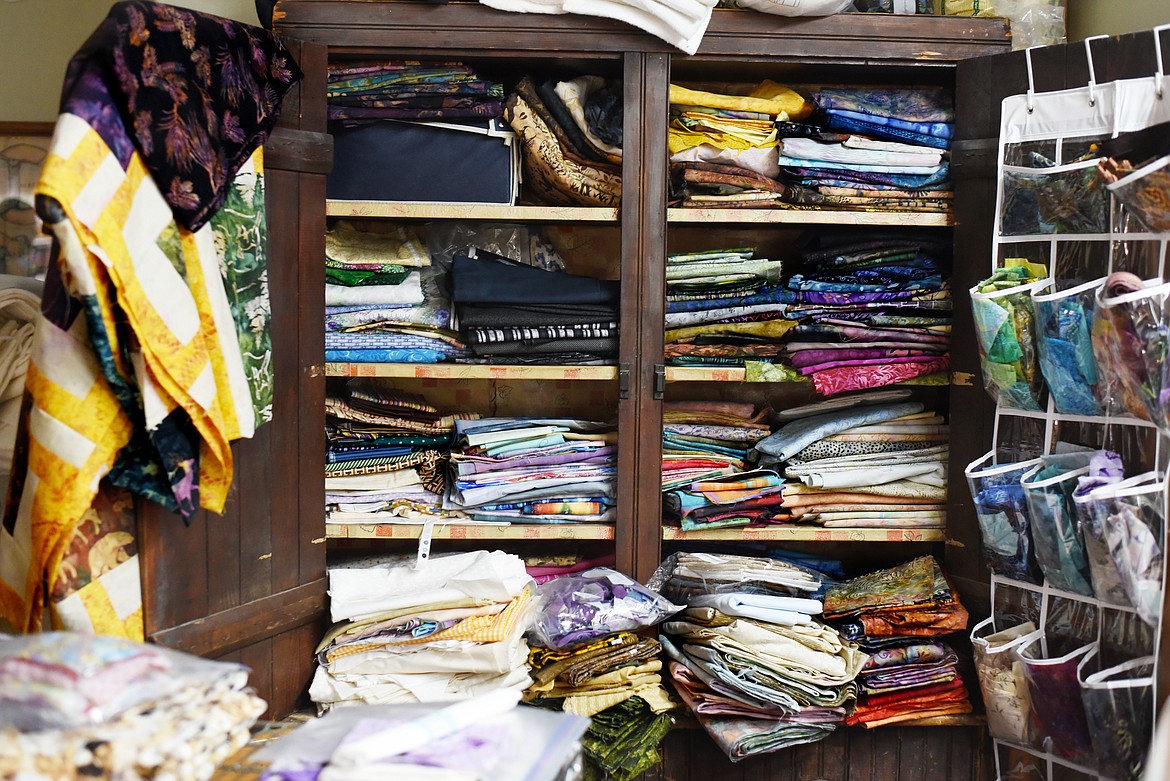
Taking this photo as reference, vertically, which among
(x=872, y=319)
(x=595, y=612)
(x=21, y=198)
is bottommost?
(x=595, y=612)

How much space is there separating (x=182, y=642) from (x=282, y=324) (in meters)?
0.66

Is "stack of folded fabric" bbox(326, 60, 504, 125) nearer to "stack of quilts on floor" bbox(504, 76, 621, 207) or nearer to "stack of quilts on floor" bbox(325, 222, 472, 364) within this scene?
"stack of quilts on floor" bbox(504, 76, 621, 207)

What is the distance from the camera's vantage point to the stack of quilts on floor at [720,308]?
2352 mm

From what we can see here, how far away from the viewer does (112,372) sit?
59.7 inches

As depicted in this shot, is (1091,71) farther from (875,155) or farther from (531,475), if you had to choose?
(531,475)

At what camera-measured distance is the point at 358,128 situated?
2.27 meters

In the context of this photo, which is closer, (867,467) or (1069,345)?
(1069,345)

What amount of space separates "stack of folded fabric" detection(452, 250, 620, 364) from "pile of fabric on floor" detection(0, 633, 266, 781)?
4.01 ft

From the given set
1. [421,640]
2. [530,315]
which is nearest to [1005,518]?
[530,315]

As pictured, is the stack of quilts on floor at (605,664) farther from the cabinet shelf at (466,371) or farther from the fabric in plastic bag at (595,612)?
the cabinet shelf at (466,371)

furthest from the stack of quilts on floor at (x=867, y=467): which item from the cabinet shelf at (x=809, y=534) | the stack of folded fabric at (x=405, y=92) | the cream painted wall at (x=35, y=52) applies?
the cream painted wall at (x=35, y=52)

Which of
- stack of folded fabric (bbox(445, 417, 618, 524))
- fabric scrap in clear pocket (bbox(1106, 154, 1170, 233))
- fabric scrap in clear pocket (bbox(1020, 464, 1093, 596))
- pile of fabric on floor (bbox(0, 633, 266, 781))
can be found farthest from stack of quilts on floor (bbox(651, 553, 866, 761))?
pile of fabric on floor (bbox(0, 633, 266, 781))

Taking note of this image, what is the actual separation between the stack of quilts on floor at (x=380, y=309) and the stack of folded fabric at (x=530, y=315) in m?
0.08

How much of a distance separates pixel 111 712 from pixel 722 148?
5.77 ft
